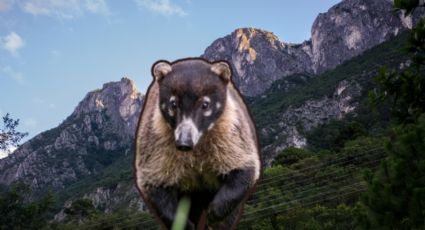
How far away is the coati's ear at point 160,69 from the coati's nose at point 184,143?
0.64 meters

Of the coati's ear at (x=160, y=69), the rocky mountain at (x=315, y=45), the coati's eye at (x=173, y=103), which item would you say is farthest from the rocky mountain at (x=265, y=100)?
the coati's eye at (x=173, y=103)

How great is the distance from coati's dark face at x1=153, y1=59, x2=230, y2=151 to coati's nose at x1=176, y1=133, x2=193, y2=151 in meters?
0.35

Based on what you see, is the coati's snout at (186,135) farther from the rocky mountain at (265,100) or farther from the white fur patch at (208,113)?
the rocky mountain at (265,100)

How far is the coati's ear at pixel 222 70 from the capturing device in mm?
2270

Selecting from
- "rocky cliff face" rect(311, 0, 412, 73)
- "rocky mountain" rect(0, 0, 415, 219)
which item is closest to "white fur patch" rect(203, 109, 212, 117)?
"rocky mountain" rect(0, 0, 415, 219)

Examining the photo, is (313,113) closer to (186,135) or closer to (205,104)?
(205,104)

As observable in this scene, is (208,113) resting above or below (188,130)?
above

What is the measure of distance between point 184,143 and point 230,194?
2.37ft

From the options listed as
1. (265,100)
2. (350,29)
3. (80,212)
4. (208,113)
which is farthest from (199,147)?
(350,29)

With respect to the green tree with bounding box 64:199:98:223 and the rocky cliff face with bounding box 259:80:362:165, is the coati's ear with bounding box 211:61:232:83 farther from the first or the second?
the rocky cliff face with bounding box 259:80:362:165

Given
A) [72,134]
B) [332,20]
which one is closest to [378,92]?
[332,20]

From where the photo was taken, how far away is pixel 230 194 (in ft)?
7.68

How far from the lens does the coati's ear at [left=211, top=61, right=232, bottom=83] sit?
2.27 meters

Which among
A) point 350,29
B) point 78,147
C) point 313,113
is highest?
point 350,29
